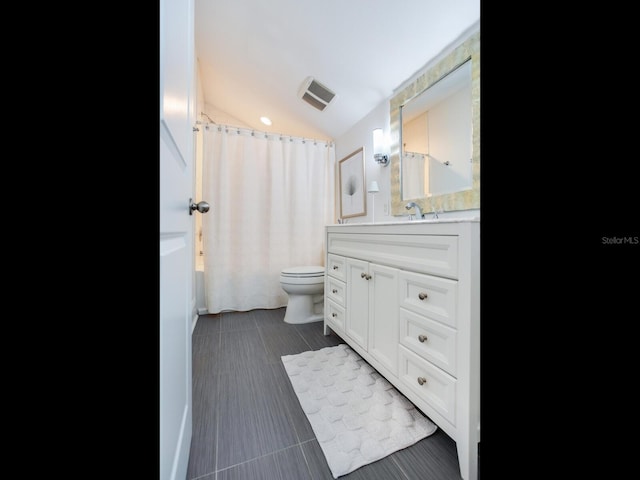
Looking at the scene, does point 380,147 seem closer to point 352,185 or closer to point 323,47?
point 352,185

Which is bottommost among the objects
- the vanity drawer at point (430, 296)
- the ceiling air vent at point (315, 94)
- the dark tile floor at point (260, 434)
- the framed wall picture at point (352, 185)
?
the dark tile floor at point (260, 434)

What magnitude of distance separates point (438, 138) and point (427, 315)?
1136 millimetres

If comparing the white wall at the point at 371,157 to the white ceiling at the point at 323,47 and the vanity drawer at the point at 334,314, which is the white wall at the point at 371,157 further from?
the vanity drawer at the point at 334,314

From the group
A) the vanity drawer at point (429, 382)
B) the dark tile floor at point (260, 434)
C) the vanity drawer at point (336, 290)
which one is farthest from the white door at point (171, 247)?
the vanity drawer at point (336, 290)

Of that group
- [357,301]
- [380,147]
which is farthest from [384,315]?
[380,147]

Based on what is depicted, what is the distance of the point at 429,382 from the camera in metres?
0.98

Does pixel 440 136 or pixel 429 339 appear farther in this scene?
pixel 440 136

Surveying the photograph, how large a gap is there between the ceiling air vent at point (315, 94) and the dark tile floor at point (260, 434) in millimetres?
2144

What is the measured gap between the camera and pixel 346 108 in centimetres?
233

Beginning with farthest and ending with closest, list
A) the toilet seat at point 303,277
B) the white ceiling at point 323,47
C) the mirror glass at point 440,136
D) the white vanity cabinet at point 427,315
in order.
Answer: the toilet seat at point 303,277 → the white ceiling at point 323,47 → the mirror glass at point 440,136 → the white vanity cabinet at point 427,315

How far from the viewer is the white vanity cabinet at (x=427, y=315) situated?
83 centimetres

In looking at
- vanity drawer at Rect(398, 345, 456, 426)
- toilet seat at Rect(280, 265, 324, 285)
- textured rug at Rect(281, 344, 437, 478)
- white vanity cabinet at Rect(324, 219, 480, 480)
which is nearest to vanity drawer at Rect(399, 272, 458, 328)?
white vanity cabinet at Rect(324, 219, 480, 480)
